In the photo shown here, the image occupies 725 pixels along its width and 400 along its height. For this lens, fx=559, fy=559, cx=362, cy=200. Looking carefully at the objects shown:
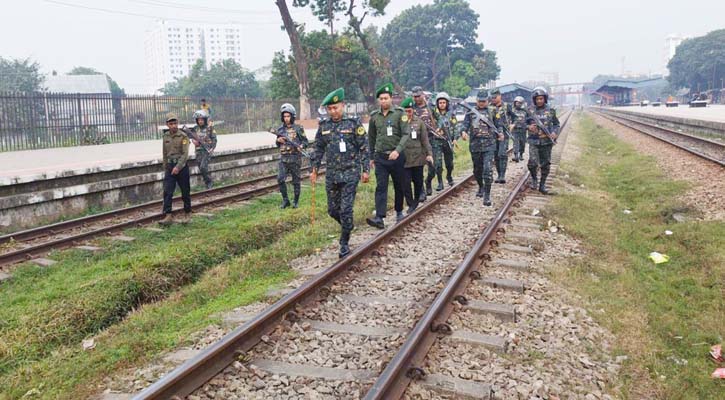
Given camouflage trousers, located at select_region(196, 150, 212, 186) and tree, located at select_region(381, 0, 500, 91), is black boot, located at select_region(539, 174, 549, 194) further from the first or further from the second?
tree, located at select_region(381, 0, 500, 91)

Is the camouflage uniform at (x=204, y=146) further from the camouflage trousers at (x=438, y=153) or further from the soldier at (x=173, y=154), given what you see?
the camouflage trousers at (x=438, y=153)

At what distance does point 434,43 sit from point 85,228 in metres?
58.7

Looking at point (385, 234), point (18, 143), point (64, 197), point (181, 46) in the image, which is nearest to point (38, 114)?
point (18, 143)

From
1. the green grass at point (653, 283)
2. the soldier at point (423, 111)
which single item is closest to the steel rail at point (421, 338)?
the green grass at point (653, 283)

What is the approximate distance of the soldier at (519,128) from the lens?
11.4 m

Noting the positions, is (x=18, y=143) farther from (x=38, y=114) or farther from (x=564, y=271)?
(x=564, y=271)

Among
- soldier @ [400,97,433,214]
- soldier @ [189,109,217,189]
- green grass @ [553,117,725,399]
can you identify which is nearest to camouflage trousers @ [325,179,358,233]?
soldier @ [400,97,433,214]

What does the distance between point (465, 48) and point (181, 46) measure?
13759cm

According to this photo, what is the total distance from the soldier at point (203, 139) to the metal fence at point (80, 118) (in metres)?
6.76

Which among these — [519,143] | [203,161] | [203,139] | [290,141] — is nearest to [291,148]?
[290,141]

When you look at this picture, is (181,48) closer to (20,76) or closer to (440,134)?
(20,76)

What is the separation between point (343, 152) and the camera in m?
6.63

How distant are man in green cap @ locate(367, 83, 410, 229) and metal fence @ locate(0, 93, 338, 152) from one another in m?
12.6

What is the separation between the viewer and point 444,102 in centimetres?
1073
